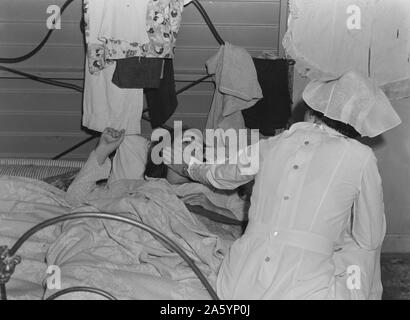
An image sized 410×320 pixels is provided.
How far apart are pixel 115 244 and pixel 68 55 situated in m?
1.63

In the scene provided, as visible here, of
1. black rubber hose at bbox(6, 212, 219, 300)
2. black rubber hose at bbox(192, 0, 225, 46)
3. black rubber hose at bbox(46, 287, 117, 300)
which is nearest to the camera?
black rubber hose at bbox(6, 212, 219, 300)

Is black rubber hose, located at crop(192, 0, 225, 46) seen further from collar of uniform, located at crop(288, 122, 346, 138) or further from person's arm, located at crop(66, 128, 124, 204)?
collar of uniform, located at crop(288, 122, 346, 138)

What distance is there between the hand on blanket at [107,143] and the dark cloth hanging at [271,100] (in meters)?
0.81

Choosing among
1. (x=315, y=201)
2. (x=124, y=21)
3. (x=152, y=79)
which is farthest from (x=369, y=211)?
(x=124, y=21)

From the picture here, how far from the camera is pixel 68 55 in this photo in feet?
12.8

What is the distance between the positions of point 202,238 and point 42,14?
1.87 m

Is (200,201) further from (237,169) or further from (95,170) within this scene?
(237,169)

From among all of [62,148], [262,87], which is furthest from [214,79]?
[62,148]

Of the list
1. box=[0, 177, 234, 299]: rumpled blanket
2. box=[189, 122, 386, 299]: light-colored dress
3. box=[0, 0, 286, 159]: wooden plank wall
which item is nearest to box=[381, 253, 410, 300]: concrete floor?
box=[0, 177, 234, 299]: rumpled blanket

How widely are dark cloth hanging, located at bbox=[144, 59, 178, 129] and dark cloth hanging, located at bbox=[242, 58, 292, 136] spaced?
434mm

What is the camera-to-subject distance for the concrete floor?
11.9 feet

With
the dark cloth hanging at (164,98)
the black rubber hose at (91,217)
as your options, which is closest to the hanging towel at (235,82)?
the dark cloth hanging at (164,98)

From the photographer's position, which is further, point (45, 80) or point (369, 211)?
point (45, 80)

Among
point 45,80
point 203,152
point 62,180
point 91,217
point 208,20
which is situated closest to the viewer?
point 91,217
